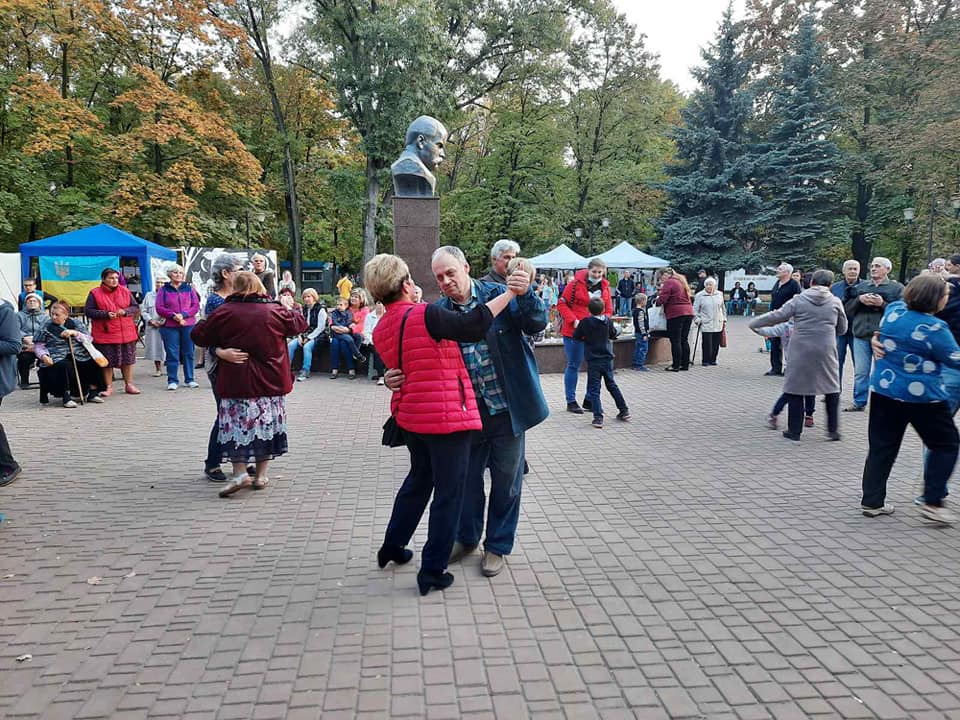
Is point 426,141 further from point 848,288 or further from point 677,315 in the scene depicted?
point 848,288

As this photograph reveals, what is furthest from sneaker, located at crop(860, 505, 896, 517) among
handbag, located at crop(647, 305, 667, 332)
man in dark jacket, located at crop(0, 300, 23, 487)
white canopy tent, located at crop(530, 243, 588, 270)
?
white canopy tent, located at crop(530, 243, 588, 270)

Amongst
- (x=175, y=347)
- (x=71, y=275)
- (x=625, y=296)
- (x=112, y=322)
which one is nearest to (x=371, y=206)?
(x=625, y=296)

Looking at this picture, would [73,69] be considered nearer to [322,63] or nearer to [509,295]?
[322,63]

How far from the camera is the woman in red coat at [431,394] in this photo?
136 inches

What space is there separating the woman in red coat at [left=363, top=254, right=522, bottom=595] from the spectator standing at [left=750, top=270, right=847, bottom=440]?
4.41m

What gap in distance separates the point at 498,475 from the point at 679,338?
9.72 metres

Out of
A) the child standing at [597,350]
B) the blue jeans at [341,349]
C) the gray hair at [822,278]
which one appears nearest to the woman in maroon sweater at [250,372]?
the child standing at [597,350]

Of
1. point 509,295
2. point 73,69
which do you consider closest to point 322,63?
point 73,69

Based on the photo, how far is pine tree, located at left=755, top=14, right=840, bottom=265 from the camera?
2734 cm

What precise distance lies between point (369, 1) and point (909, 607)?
951 inches

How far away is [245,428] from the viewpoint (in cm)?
540

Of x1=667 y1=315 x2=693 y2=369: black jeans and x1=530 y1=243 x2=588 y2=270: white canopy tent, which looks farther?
x1=530 y1=243 x2=588 y2=270: white canopy tent

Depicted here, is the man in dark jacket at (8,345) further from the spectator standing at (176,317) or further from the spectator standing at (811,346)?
the spectator standing at (811,346)

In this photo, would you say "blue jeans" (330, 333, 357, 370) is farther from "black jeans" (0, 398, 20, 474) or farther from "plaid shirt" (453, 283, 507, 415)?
"plaid shirt" (453, 283, 507, 415)
